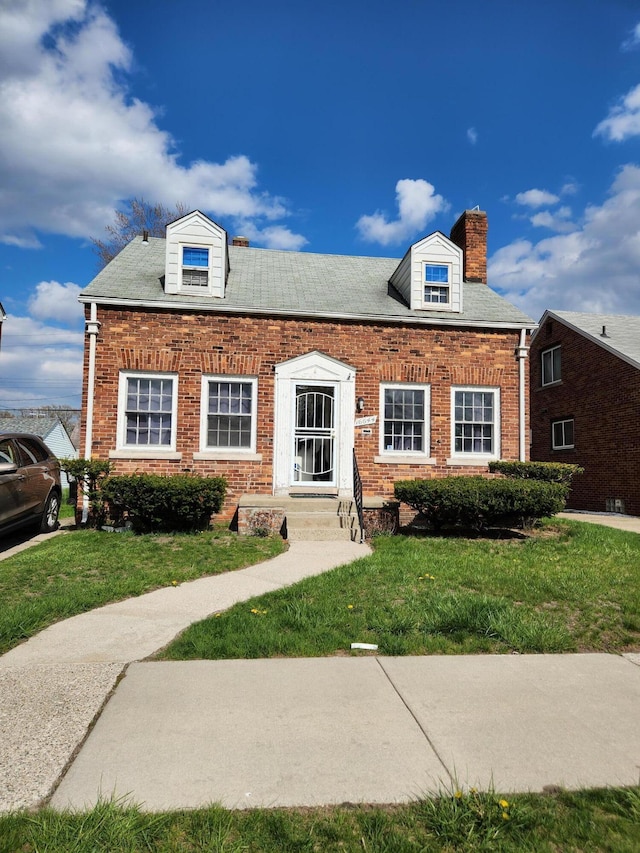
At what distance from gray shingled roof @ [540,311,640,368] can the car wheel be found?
1565cm

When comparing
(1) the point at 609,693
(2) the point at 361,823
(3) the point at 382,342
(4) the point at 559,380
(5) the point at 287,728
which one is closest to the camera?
(2) the point at 361,823

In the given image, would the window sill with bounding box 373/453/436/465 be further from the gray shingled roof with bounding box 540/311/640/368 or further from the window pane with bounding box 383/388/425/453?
the gray shingled roof with bounding box 540/311/640/368

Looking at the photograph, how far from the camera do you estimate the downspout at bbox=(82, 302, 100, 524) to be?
1079cm

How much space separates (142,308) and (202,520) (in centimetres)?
466

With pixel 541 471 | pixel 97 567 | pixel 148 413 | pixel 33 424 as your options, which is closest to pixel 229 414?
pixel 148 413

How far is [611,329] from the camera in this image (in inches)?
734

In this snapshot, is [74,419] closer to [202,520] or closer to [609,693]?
[202,520]

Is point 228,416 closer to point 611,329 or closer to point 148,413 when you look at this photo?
point 148,413

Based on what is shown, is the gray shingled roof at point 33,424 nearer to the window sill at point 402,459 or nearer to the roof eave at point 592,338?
the window sill at point 402,459

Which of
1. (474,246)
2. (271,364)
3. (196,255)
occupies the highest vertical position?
(474,246)

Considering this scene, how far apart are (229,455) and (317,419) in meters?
2.07

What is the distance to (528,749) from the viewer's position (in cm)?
270

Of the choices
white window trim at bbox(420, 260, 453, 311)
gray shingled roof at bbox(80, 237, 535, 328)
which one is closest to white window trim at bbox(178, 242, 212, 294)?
gray shingled roof at bbox(80, 237, 535, 328)

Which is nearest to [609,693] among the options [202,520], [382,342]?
[202,520]
